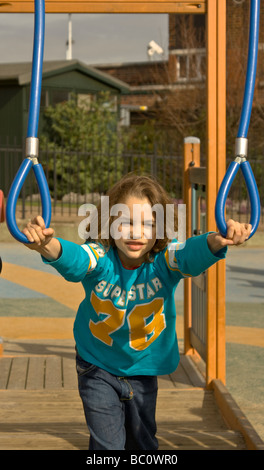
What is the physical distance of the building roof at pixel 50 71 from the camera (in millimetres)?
23641

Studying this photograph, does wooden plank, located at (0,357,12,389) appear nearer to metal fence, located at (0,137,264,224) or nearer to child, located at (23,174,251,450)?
child, located at (23,174,251,450)

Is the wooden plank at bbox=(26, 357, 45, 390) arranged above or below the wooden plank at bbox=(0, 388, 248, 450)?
above

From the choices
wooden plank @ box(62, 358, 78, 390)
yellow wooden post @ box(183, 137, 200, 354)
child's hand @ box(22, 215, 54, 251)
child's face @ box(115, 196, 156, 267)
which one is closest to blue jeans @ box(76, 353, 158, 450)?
child's face @ box(115, 196, 156, 267)

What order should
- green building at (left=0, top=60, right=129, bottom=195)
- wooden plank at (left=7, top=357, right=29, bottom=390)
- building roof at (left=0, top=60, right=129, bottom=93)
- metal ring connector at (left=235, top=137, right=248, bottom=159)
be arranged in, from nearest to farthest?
metal ring connector at (left=235, top=137, right=248, bottom=159), wooden plank at (left=7, top=357, right=29, bottom=390), building roof at (left=0, top=60, right=129, bottom=93), green building at (left=0, top=60, right=129, bottom=195)

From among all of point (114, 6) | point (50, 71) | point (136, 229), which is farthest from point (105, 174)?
point (136, 229)

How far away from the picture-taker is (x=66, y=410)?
4.39m

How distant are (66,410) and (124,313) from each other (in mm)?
1760

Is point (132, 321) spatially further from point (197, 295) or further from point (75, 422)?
point (197, 295)

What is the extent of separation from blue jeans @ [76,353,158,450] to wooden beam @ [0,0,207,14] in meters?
2.49

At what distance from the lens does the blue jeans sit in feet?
9.28

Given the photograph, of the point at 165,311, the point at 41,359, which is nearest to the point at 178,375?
the point at 41,359
